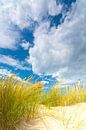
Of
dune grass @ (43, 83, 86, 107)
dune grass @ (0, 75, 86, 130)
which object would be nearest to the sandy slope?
dune grass @ (0, 75, 86, 130)

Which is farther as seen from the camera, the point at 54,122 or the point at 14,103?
the point at 54,122

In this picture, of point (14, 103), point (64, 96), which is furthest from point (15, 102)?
point (64, 96)

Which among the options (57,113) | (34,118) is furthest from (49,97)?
(34,118)

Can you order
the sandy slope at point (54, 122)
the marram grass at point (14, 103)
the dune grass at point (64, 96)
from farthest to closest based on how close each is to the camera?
1. the dune grass at point (64, 96)
2. the sandy slope at point (54, 122)
3. the marram grass at point (14, 103)

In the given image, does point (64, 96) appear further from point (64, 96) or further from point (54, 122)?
point (54, 122)

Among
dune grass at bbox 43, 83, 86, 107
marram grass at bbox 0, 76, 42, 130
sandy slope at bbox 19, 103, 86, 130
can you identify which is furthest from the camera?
dune grass at bbox 43, 83, 86, 107

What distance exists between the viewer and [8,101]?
144 inches

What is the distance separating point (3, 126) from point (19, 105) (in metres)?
0.38

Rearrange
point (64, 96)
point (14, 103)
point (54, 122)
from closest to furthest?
1. point (14, 103)
2. point (54, 122)
3. point (64, 96)

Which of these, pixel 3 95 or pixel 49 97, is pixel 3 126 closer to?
pixel 3 95

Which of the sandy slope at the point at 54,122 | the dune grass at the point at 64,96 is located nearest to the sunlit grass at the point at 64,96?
the dune grass at the point at 64,96

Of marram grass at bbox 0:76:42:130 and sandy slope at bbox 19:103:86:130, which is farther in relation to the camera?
sandy slope at bbox 19:103:86:130

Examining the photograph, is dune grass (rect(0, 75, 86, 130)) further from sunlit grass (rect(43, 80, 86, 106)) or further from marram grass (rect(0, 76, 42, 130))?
sunlit grass (rect(43, 80, 86, 106))

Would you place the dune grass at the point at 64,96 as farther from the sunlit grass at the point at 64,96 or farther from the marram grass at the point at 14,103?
the marram grass at the point at 14,103
